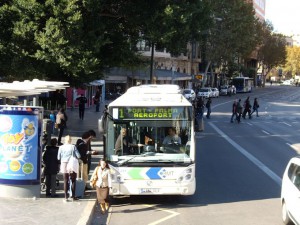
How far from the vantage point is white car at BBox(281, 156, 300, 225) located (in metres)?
9.68

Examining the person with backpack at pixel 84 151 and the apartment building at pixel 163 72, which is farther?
the apartment building at pixel 163 72

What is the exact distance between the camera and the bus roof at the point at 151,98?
42.2 ft

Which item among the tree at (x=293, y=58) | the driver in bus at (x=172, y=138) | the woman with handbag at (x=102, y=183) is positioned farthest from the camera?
the tree at (x=293, y=58)

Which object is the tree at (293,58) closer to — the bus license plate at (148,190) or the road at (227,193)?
the road at (227,193)

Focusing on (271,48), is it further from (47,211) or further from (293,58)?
(47,211)

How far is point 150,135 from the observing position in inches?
501

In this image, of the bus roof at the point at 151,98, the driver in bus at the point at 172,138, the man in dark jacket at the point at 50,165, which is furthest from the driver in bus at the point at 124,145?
the man in dark jacket at the point at 50,165

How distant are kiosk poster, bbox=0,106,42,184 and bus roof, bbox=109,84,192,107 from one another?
2027 mm

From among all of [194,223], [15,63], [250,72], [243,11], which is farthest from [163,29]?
[250,72]

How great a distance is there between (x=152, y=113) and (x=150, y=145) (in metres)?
0.84

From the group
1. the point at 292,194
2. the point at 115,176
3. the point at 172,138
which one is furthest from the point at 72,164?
the point at 292,194

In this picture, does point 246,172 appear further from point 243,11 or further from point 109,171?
point 243,11

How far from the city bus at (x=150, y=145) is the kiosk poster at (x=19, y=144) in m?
1.66

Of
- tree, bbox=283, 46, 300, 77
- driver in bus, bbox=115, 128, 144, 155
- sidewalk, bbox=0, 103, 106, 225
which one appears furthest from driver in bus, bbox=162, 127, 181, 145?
tree, bbox=283, 46, 300, 77
